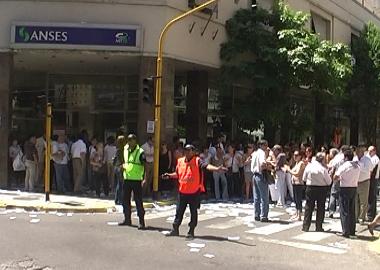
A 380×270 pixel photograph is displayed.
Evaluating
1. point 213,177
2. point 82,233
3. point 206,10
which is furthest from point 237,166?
point 82,233

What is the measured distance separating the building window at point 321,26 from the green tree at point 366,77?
189cm

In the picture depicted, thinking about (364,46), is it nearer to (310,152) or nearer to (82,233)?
(310,152)

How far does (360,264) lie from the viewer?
33.7ft

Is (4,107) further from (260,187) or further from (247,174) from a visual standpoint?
(260,187)

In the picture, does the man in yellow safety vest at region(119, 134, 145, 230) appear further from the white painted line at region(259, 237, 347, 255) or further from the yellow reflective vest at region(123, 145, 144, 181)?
the white painted line at region(259, 237, 347, 255)

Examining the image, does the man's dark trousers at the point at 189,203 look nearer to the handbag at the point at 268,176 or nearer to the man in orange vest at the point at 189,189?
the man in orange vest at the point at 189,189

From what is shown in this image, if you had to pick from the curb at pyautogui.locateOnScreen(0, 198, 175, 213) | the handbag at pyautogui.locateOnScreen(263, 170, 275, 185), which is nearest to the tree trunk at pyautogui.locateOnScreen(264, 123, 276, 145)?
the handbag at pyautogui.locateOnScreen(263, 170, 275, 185)

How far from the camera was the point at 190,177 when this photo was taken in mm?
11984

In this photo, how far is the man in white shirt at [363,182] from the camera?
1426 centimetres

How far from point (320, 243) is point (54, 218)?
6.07 m

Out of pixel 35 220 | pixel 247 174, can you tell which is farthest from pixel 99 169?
pixel 35 220

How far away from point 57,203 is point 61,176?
3.46 m

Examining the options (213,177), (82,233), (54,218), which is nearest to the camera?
(82,233)

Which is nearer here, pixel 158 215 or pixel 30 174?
pixel 158 215
